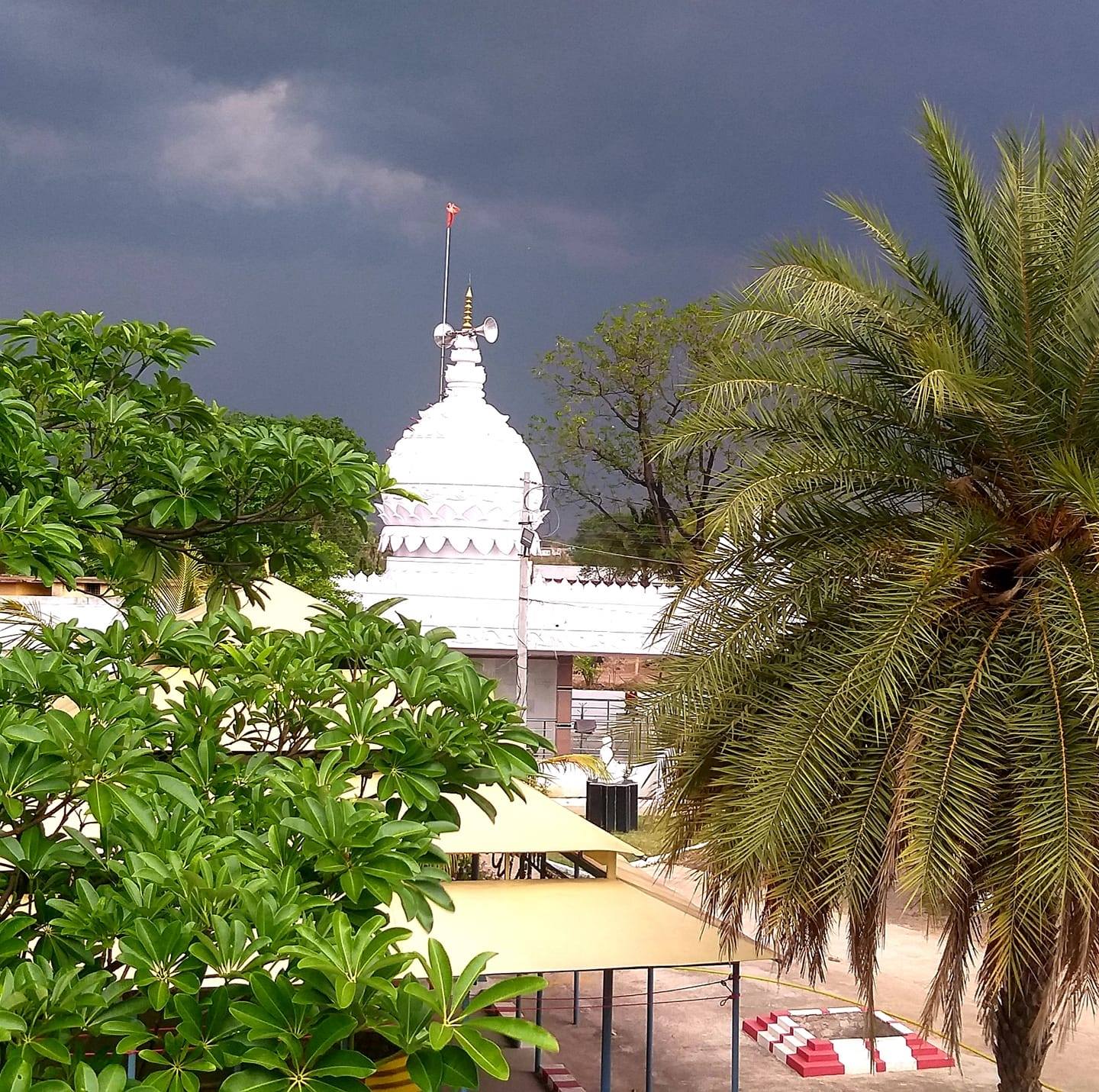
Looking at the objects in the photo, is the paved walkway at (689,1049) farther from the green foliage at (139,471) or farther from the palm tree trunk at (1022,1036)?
the green foliage at (139,471)

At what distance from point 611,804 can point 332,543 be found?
10.1 m

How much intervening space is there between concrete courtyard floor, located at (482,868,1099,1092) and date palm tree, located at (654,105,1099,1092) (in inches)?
44.9

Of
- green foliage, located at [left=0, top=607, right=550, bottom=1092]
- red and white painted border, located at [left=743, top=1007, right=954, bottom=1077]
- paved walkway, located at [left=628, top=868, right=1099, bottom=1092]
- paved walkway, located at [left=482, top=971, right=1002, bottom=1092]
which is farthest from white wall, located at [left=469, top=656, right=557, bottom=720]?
green foliage, located at [left=0, top=607, right=550, bottom=1092]

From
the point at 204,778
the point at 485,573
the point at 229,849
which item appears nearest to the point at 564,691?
the point at 485,573

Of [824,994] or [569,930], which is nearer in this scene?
[569,930]

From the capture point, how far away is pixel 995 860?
6590 mm

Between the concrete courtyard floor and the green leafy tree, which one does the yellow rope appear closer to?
the concrete courtyard floor

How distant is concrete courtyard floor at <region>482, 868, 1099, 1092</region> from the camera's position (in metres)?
9.73

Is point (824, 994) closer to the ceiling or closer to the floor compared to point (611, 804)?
closer to the floor

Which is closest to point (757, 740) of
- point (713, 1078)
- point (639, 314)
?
point (713, 1078)

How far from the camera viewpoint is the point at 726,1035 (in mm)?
10820

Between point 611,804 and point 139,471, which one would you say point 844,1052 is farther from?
point 611,804

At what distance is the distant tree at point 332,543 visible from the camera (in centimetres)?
360

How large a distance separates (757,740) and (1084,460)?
8.35 feet
